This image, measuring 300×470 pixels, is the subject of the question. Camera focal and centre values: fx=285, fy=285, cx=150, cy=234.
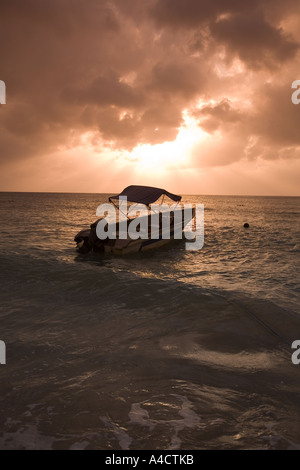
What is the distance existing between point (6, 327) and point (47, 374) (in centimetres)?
291

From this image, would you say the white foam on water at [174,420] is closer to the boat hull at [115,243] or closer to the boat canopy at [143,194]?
the boat hull at [115,243]

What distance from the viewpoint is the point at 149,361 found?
20.1ft

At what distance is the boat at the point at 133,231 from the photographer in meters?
17.5

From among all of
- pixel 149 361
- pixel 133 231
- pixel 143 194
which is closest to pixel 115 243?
pixel 133 231

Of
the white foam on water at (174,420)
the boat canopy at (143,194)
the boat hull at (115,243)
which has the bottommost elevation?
the white foam on water at (174,420)

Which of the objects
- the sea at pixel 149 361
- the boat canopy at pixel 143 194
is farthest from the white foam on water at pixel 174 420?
the boat canopy at pixel 143 194

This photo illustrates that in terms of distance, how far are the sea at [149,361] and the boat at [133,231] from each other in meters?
4.16

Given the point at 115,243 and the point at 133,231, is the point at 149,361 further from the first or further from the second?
the point at 133,231

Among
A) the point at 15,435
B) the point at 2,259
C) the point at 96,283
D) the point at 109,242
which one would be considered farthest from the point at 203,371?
the point at 2,259

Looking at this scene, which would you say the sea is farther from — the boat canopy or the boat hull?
the boat canopy

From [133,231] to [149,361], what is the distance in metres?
13.7

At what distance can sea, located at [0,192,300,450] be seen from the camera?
4.14 m

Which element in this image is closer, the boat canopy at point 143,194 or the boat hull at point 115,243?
the boat hull at point 115,243
